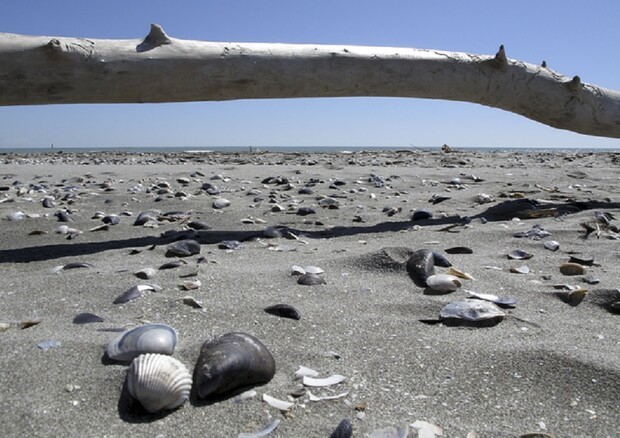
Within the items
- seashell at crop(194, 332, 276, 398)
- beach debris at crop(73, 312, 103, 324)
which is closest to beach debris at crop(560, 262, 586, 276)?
seashell at crop(194, 332, 276, 398)

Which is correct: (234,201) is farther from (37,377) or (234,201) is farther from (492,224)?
(37,377)

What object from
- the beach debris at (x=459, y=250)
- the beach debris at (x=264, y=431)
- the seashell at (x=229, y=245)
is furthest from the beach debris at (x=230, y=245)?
the beach debris at (x=264, y=431)

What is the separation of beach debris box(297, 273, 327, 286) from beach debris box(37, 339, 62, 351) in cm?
102

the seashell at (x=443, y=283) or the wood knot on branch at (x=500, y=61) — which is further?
A: the wood knot on branch at (x=500, y=61)

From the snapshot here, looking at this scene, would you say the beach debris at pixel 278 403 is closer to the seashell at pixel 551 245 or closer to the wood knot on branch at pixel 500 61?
the seashell at pixel 551 245

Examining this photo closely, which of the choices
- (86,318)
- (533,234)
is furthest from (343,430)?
(533,234)

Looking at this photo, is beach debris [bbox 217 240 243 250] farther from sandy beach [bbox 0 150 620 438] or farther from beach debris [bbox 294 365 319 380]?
beach debris [bbox 294 365 319 380]

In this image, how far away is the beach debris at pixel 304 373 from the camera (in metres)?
1.51

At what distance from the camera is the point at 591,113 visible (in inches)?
199

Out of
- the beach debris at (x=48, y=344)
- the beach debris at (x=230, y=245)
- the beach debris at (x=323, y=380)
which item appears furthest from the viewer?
the beach debris at (x=230, y=245)

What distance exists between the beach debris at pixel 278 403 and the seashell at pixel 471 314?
2.47 feet

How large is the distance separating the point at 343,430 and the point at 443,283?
1138 millimetres

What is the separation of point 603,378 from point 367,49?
3.39 meters

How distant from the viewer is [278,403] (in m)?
1.38
